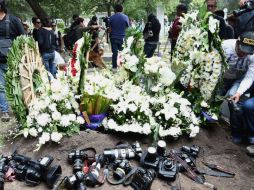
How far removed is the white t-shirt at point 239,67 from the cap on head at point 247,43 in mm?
230

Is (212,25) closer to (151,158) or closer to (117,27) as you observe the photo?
(151,158)

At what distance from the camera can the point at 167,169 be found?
4035mm

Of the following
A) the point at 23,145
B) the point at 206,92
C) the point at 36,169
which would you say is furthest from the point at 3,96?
the point at 206,92

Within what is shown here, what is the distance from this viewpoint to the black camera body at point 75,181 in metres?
3.62

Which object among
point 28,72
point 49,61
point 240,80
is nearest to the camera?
point 28,72

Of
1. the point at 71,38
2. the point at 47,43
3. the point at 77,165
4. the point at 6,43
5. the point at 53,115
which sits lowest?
the point at 77,165

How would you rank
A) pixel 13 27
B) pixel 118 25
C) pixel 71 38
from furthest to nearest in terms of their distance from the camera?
pixel 71 38, pixel 118 25, pixel 13 27

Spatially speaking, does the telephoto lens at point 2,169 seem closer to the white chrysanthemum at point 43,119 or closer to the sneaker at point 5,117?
the white chrysanthemum at point 43,119

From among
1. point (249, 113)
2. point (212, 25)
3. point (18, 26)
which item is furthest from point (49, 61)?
point (249, 113)

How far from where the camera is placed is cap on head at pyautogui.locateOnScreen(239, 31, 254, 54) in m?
4.80

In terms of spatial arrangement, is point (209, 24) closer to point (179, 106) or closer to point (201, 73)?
point (201, 73)

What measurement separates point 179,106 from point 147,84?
0.57 m

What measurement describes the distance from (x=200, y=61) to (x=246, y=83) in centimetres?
73

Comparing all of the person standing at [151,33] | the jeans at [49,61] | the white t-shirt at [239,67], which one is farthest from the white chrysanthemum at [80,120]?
the person standing at [151,33]
